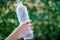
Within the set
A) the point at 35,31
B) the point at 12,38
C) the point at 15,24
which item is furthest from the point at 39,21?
the point at 12,38

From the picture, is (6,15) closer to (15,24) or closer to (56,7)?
(15,24)

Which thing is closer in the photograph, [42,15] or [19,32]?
[19,32]

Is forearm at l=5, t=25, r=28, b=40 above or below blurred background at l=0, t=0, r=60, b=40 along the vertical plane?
above

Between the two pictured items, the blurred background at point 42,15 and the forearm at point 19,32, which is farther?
the blurred background at point 42,15

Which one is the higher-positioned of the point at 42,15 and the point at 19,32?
the point at 19,32

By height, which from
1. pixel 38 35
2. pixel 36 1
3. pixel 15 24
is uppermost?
pixel 36 1

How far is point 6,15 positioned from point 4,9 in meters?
0.09

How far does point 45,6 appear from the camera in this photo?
3.38 metres

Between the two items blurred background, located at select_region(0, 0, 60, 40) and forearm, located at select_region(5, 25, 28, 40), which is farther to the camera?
blurred background, located at select_region(0, 0, 60, 40)

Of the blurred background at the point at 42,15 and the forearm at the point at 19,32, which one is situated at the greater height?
the forearm at the point at 19,32

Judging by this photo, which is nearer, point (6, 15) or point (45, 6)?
point (6, 15)

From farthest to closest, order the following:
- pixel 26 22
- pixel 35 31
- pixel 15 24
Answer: pixel 35 31
pixel 15 24
pixel 26 22

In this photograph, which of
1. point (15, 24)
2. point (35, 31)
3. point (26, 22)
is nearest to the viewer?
point (26, 22)

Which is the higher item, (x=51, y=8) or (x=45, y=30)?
(x=51, y=8)
